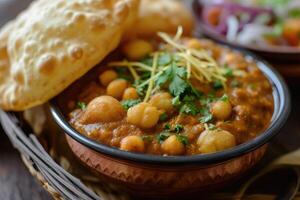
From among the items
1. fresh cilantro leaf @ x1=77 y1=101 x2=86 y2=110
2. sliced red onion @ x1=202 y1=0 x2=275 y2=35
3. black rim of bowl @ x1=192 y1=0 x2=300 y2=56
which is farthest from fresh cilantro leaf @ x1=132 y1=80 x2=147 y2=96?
sliced red onion @ x1=202 y1=0 x2=275 y2=35

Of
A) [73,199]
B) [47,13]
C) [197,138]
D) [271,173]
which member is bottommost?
[271,173]

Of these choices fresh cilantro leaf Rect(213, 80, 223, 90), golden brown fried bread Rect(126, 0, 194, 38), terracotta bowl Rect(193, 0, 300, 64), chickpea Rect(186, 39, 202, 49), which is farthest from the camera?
terracotta bowl Rect(193, 0, 300, 64)

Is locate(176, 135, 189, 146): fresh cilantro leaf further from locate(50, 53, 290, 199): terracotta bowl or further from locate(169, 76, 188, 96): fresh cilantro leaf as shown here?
locate(169, 76, 188, 96): fresh cilantro leaf

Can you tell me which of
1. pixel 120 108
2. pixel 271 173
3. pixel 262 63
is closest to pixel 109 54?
pixel 120 108

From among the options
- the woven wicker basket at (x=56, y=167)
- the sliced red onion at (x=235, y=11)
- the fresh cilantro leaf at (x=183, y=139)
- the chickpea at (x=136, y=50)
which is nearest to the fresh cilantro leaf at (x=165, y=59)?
the chickpea at (x=136, y=50)

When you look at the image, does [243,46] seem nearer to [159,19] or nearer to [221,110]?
[159,19]

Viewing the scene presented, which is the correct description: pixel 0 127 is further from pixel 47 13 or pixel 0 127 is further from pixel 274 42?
pixel 274 42
